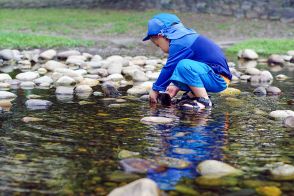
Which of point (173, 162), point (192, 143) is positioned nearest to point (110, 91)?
point (192, 143)

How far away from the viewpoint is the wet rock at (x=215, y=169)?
9.11ft

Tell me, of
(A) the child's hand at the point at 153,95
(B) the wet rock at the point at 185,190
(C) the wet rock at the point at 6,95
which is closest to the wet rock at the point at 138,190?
(B) the wet rock at the point at 185,190

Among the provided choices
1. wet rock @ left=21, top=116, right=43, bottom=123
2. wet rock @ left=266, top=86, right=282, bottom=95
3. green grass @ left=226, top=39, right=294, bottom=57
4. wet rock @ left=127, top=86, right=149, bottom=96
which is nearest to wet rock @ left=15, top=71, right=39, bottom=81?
wet rock @ left=127, top=86, right=149, bottom=96

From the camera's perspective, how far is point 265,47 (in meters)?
11.2

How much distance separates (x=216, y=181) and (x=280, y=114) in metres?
1.84

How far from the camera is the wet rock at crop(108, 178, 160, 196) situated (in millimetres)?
2318

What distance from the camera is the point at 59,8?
18375 millimetres

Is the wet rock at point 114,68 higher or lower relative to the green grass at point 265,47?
higher

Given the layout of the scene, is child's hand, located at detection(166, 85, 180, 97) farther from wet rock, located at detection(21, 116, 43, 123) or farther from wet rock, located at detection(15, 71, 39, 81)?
wet rock, located at detection(15, 71, 39, 81)

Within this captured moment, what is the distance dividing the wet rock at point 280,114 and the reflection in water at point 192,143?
0.38m

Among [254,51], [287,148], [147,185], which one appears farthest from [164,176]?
[254,51]

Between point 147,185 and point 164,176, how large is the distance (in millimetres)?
371

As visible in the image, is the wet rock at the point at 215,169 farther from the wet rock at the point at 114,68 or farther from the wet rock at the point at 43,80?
the wet rock at the point at 114,68

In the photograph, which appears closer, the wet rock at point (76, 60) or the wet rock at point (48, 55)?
the wet rock at point (76, 60)
